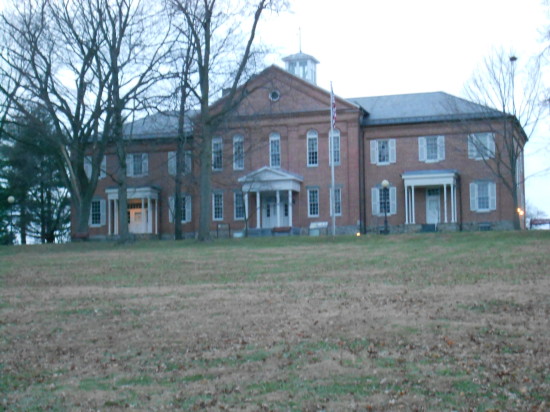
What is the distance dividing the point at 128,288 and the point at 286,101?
30.4m

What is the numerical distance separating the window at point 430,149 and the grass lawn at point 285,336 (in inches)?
969

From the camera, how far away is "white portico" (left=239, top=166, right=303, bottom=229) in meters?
46.1

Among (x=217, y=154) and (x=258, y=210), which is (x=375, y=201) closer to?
(x=258, y=210)

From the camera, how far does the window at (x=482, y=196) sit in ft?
147

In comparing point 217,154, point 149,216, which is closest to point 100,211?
point 149,216

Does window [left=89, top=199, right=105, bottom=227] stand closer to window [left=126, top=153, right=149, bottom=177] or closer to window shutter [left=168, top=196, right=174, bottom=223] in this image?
window [left=126, top=153, right=149, bottom=177]

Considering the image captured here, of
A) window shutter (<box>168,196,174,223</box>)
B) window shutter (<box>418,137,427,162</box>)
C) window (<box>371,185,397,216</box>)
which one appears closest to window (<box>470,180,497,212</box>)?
window shutter (<box>418,137,427,162</box>)

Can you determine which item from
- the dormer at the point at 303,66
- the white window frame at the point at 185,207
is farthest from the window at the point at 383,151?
the white window frame at the point at 185,207

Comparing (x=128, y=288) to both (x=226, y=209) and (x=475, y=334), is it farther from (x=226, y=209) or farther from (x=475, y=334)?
(x=226, y=209)

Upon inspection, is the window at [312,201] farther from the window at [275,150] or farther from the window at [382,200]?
the window at [382,200]

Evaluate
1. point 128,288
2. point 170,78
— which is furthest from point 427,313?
point 170,78

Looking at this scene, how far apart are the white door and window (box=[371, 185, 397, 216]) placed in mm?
1889

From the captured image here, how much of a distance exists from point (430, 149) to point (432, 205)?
3246 millimetres

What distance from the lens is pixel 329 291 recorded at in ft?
52.7
